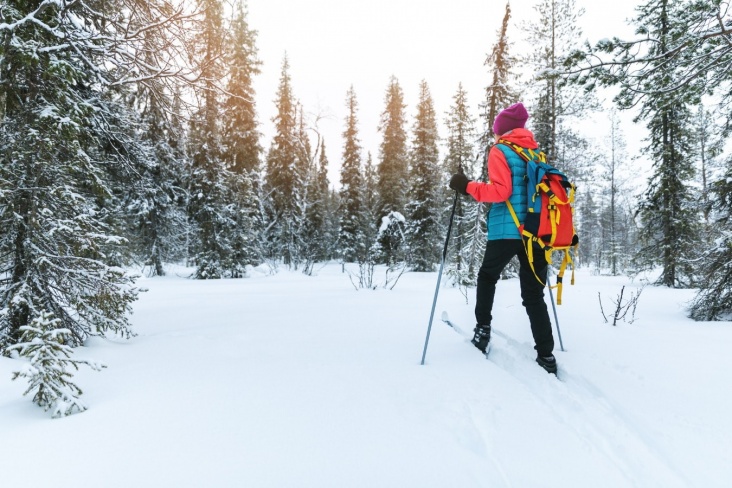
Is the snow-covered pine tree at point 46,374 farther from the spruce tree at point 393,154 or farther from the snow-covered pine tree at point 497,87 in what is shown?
the spruce tree at point 393,154

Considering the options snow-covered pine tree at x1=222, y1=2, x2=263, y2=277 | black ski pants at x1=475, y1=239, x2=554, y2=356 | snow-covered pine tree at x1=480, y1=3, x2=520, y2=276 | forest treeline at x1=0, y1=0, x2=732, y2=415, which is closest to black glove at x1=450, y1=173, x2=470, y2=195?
black ski pants at x1=475, y1=239, x2=554, y2=356

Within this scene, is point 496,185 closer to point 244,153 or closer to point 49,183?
point 49,183

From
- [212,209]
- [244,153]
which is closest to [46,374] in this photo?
[212,209]

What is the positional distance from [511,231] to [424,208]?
63.8 ft

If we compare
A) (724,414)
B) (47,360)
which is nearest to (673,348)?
(724,414)

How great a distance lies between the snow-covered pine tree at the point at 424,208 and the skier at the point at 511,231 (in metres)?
18.6

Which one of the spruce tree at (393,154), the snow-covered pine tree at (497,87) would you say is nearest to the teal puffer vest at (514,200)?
the snow-covered pine tree at (497,87)

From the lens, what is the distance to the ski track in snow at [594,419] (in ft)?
5.75

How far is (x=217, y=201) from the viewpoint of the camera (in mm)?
15500

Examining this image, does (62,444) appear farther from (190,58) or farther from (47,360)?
(190,58)

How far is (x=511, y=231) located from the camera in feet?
10.2

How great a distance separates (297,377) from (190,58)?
→ 3.93m

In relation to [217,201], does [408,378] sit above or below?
below

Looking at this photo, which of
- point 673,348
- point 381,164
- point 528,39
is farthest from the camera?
point 381,164
